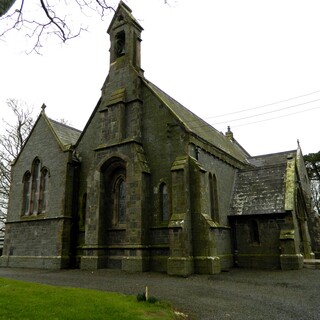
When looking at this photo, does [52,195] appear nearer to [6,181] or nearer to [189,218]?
[189,218]

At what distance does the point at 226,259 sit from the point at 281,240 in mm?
3587

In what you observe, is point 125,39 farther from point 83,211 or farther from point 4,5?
point 4,5

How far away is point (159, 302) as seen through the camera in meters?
9.51

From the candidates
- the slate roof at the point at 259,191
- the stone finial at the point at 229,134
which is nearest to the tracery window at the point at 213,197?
the slate roof at the point at 259,191

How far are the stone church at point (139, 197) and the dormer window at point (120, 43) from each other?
70 millimetres

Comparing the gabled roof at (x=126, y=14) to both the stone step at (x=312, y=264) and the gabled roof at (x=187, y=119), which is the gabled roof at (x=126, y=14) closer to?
the gabled roof at (x=187, y=119)

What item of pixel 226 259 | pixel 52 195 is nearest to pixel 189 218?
pixel 226 259

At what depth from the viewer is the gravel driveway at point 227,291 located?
9078mm

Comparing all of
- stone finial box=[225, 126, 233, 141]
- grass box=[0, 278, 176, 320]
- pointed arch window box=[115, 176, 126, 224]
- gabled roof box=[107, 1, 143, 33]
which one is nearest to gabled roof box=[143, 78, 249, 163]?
gabled roof box=[107, 1, 143, 33]

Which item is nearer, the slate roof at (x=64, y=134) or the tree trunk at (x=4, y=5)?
the tree trunk at (x=4, y=5)

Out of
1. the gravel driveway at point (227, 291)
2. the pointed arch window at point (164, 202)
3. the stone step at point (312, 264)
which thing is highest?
the pointed arch window at point (164, 202)

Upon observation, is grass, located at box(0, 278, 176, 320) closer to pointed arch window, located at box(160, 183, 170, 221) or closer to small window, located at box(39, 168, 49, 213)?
pointed arch window, located at box(160, 183, 170, 221)

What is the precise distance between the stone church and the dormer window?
0.07m

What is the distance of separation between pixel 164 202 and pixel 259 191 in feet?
27.5
